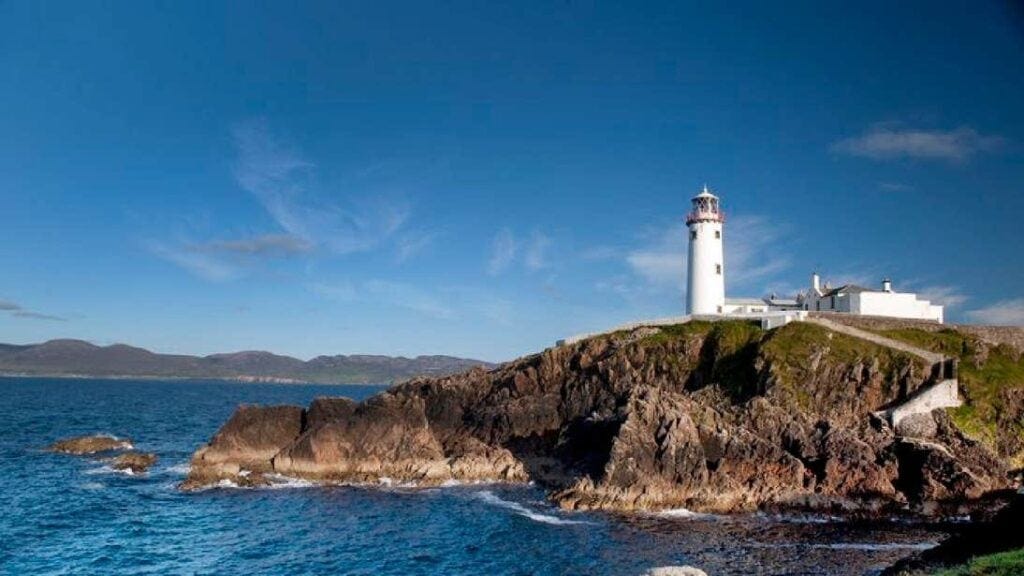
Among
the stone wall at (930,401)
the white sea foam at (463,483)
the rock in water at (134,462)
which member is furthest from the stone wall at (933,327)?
the rock in water at (134,462)

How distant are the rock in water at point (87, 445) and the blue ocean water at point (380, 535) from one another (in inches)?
569

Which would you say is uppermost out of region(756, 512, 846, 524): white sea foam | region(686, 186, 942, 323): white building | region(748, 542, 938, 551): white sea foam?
region(686, 186, 942, 323): white building

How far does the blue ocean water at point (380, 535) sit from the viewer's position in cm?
3788

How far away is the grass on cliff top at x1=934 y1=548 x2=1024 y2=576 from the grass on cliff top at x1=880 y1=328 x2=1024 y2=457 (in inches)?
1494

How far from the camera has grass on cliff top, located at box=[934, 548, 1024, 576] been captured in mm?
19188

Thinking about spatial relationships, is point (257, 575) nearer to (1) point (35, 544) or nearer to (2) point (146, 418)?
(1) point (35, 544)

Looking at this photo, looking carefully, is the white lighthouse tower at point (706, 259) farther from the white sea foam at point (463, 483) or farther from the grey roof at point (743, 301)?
the white sea foam at point (463, 483)

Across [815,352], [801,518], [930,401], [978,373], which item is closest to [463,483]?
[801,518]

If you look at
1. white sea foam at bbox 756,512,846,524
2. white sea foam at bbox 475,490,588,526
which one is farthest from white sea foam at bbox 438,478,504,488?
white sea foam at bbox 756,512,846,524

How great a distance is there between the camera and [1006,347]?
63.4m

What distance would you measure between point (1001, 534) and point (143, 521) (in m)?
45.5

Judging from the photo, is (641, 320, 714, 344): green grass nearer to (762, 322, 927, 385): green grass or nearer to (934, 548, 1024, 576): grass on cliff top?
(762, 322, 927, 385): green grass

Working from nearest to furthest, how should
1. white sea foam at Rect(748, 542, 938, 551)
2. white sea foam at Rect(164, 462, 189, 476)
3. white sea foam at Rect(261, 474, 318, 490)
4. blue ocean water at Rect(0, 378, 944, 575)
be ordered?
blue ocean water at Rect(0, 378, 944, 575)
white sea foam at Rect(748, 542, 938, 551)
white sea foam at Rect(261, 474, 318, 490)
white sea foam at Rect(164, 462, 189, 476)

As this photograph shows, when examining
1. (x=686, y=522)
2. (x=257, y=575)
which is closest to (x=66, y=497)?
(x=257, y=575)
